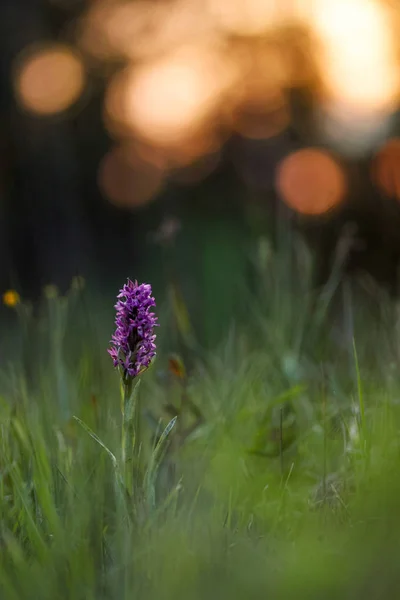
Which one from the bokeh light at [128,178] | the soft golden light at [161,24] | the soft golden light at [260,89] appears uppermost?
the soft golden light at [161,24]

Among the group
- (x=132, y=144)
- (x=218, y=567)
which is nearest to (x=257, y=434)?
(x=218, y=567)

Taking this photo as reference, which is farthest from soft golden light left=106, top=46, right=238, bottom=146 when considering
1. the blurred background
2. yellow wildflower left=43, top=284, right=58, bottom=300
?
yellow wildflower left=43, top=284, right=58, bottom=300

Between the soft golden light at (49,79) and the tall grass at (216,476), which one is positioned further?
the soft golden light at (49,79)

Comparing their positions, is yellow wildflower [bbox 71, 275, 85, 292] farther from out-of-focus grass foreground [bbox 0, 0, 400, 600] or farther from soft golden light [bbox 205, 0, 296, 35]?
soft golden light [bbox 205, 0, 296, 35]

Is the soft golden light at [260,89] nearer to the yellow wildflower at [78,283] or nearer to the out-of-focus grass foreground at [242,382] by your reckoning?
the out-of-focus grass foreground at [242,382]

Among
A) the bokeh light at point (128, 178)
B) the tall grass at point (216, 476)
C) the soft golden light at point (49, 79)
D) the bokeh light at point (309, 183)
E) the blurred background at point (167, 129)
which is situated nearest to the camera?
the tall grass at point (216, 476)

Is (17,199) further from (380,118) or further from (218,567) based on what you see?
(218,567)

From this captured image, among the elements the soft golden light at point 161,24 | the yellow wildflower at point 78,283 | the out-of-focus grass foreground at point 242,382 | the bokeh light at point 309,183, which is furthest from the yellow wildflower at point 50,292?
the soft golden light at point 161,24
